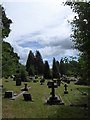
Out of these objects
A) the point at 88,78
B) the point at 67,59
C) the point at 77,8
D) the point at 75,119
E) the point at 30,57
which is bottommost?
the point at 75,119

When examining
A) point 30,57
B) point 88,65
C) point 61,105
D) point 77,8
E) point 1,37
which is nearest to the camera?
point 88,65

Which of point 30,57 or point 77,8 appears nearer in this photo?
point 77,8

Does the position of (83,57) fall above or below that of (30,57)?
below

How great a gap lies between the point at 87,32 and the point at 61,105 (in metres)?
6.04

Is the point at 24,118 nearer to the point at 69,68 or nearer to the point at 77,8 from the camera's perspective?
the point at 69,68

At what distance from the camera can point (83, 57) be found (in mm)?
17188

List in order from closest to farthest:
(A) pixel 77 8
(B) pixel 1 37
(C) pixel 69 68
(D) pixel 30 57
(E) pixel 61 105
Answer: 1. (A) pixel 77 8
2. (C) pixel 69 68
3. (E) pixel 61 105
4. (B) pixel 1 37
5. (D) pixel 30 57

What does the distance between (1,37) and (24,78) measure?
27350 millimetres

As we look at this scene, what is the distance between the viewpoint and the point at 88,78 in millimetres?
17016

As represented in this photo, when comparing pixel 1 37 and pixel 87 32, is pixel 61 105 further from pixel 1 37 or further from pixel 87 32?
pixel 1 37

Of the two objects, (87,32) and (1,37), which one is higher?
(1,37)

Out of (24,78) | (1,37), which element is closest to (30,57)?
(24,78)

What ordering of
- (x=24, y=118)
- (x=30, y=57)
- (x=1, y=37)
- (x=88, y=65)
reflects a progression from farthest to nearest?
(x=30, y=57)
(x=1, y=37)
(x=88, y=65)
(x=24, y=118)

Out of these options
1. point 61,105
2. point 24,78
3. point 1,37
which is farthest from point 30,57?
point 61,105
